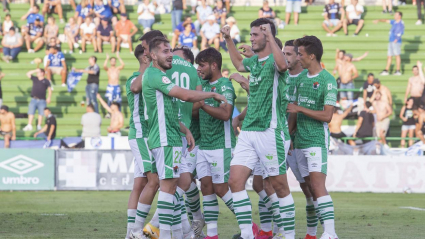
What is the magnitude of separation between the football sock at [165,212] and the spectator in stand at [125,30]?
20042 millimetres

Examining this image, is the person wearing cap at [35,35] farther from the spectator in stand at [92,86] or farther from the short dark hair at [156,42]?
the short dark hair at [156,42]

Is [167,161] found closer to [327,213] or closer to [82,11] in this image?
[327,213]

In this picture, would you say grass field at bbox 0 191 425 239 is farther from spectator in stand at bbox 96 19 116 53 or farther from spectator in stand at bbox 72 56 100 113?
spectator in stand at bbox 96 19 116 53

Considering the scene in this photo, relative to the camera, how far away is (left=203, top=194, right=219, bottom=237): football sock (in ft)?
32.2

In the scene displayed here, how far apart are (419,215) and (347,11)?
53.0ft

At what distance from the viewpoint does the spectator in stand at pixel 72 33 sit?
2839 centimetres

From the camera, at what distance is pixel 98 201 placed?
661 inches

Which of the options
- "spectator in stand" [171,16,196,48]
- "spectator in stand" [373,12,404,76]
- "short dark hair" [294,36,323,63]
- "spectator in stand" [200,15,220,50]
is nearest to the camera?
"short dark hair" [294,36,323,63]

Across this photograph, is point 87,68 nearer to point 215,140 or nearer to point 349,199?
point 349,199

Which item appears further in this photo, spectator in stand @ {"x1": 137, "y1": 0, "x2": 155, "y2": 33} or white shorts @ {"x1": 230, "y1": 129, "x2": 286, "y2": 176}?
spectator in stand @ {"x1": 137, "y1": 0, "x2": 155, "y2": 33}

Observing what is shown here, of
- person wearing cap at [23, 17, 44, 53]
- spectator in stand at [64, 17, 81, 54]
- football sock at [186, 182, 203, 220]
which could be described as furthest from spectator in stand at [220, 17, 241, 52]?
Result: football sock at [186, 182, 203, 220]

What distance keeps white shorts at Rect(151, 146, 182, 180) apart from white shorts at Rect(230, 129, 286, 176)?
0.73 meters

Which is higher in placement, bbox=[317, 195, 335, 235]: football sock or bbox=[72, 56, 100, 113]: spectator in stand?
bbox=[72, 56, 100, 113]: spectator in stand

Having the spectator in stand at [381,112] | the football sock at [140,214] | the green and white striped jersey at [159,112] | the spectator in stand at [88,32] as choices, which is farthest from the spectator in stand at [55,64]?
the green and white striped jersey at [159,112]
